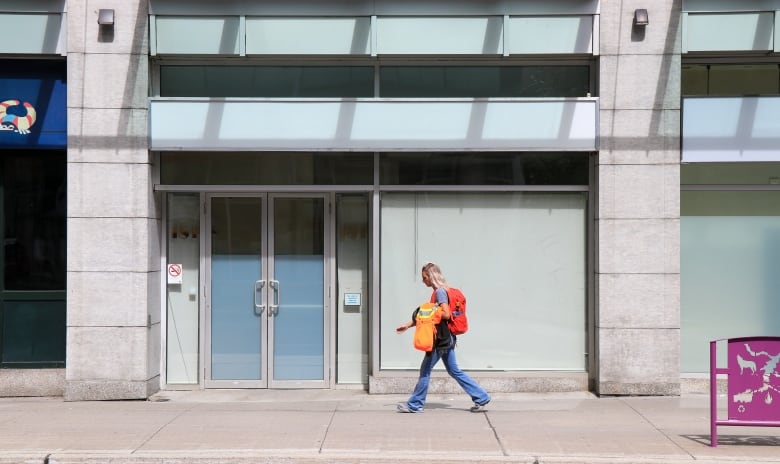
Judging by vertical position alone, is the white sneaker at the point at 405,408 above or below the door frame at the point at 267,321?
below

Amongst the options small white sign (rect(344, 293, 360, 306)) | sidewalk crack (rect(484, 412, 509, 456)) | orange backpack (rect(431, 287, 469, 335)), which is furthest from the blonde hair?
small white sign (rect(344, 293, 360, 306))

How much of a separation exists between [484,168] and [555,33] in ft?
5.92

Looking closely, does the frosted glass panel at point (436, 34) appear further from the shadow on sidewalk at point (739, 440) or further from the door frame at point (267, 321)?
the shadow on sidewalk at point (739, 440)

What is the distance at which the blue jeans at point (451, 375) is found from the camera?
1011 cm

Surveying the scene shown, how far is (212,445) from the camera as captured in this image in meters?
8.60

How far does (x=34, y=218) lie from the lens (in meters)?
11.7

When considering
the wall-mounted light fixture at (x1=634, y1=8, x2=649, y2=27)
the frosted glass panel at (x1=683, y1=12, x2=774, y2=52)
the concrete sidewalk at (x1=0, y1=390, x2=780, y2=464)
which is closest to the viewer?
the concrete sidewalk at (x1=0, y1=390, x2=780, y2=464)

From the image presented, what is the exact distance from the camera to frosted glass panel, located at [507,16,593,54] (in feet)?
37.1

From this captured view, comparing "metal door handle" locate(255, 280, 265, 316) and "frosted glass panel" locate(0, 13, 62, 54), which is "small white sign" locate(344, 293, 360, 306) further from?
"frosted glass panel" locate(0, 13, 62, 54)

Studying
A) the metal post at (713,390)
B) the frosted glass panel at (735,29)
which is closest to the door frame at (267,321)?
the frosted glass panel at (735,29)

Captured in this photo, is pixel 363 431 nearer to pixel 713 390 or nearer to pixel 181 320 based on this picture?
pixel 713 390

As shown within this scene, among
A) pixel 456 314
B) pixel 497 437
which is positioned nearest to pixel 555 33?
pixel 456 314

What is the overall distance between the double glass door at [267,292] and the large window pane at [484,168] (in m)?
1.03

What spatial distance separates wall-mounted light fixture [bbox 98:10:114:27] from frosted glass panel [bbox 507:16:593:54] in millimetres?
4685
